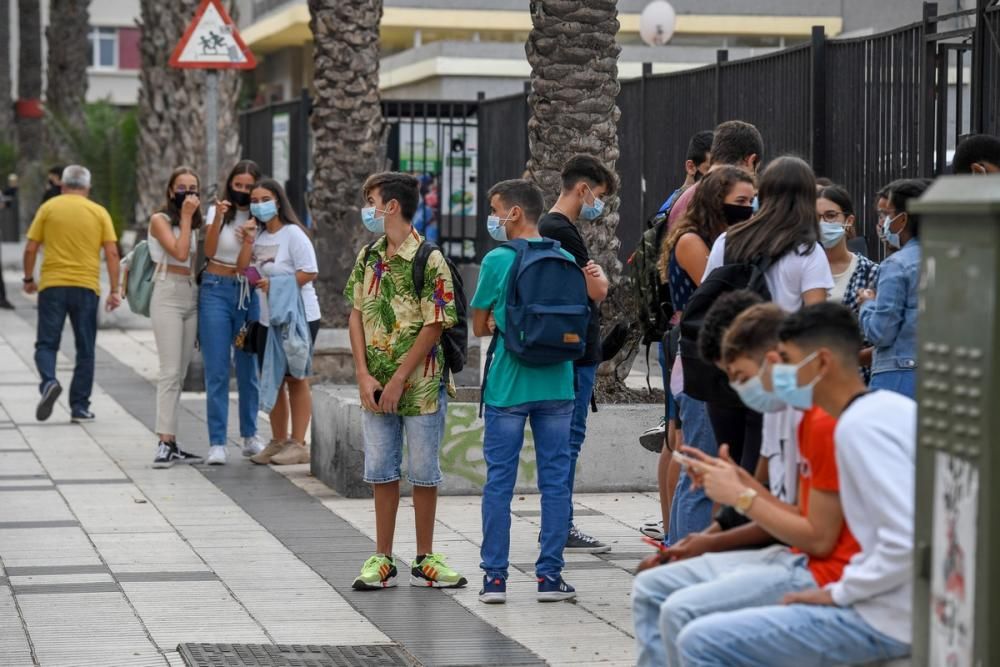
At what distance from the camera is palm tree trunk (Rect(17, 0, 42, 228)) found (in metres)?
34.6

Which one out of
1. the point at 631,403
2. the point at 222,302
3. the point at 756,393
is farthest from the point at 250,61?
the point at 756,393

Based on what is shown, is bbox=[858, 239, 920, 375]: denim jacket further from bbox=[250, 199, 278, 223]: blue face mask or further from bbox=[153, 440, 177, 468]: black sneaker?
bbox=[153, 440, 177, 468]: black sneaker

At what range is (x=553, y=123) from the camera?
37.6 ft

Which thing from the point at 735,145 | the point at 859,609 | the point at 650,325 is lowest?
the point at 859,609

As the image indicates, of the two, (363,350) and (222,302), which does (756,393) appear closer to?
(363,350)

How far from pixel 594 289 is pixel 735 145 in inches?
34.6

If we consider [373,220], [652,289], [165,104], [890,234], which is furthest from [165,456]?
[165,104]

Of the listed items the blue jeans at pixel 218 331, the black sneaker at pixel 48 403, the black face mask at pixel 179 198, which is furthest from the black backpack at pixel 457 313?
the black sneaker at pixel 48 403

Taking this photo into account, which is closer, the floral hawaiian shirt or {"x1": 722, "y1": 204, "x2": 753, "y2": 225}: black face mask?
{"x1": 722, "y1": 204, "x2": 753, "y2": 225}: black face mask

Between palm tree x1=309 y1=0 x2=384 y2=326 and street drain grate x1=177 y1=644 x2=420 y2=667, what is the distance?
9157 mm

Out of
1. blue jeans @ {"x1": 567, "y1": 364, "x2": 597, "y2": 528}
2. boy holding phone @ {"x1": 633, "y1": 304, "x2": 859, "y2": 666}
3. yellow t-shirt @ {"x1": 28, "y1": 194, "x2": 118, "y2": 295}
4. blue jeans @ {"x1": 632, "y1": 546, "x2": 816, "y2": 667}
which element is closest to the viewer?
boy holding phone @ {"x1": 633, "y1": 304, "x2": 859, "y2": 666}

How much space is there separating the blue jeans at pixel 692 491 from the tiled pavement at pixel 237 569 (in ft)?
1.66

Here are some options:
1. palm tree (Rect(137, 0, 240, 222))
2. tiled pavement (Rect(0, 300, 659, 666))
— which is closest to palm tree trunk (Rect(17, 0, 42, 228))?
palm tree (Rect(137, 0, 240, 222))

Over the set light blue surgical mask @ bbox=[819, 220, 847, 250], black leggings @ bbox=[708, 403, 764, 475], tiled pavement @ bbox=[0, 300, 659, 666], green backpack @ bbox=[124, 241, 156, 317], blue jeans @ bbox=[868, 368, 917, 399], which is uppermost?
light blue surgical mask @ bbox=[819, 220, 847, 250]
